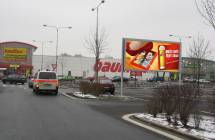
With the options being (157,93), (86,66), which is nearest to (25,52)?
(86,66)

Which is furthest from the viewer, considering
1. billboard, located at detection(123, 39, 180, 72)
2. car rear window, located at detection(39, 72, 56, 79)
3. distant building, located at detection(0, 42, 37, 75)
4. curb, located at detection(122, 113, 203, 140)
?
distant building, located at detection(0, 42, 37, 75)

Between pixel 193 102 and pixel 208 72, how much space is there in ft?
341

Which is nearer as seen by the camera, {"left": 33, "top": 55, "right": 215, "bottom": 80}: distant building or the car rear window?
the car rear window

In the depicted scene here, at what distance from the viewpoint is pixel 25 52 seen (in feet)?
322

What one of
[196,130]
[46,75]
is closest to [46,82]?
[46,75]

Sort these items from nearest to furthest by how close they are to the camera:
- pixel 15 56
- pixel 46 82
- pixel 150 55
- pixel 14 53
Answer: pixel 150 55
pixel 46 82
pixel 14 53
pixel 15 56

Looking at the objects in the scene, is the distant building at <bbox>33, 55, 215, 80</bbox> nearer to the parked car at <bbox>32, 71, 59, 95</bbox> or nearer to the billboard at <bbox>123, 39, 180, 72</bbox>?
the parked car at <bbox>32, 71, 59, 95</bbox>

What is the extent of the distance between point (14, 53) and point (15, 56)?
2.29ft

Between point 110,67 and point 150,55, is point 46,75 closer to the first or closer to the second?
Answer: point 150,55

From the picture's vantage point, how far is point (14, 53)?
97062 mm

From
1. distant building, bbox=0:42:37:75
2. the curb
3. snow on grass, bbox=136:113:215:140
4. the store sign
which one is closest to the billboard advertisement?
distant building, bbox=0:42:37:75

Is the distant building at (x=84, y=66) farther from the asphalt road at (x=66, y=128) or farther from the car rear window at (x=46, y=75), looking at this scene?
the asphalt road at (x=66, y=128)

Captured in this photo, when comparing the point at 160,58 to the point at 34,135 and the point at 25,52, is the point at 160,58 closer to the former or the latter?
the point at 34,135

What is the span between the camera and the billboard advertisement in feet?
318
